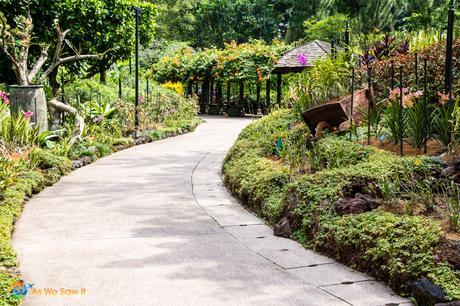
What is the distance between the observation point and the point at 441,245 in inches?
177

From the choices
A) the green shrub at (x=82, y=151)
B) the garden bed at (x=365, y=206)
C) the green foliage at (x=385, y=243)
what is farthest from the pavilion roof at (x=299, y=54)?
the green foliage at (x=385, y=243)

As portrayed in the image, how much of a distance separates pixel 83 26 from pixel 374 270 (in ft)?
44.0

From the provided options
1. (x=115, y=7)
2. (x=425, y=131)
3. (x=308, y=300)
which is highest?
(x=115, y=7)

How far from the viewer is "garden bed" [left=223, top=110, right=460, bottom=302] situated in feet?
14.9

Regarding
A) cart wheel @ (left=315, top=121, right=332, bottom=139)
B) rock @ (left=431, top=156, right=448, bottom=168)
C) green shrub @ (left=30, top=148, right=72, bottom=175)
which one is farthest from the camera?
green shrub @ (left=30, top=148, right=72, bottom=175)

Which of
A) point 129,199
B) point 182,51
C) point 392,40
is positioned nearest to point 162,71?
point 182,51

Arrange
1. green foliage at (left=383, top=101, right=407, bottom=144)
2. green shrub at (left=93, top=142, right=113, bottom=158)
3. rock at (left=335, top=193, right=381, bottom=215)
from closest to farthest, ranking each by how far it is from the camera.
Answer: rock at (left=335, top=193, right=381, bottom=215) → green foliage at (left=383, top=101, right=407, bottom=144) → green shrub at (left=93, top=142, right=113, bottom=158)

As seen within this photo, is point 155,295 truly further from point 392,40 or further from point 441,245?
point 392,40

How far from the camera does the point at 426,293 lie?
4133 millimetres

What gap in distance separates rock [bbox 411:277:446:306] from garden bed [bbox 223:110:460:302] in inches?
1.3

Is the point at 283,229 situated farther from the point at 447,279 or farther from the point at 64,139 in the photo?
the point at 64,139

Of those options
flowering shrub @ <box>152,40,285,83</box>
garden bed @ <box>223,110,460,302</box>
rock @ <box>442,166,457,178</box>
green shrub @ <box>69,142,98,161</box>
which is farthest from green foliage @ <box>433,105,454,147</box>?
flowering shrub @ <box>152,40,285,83</box>

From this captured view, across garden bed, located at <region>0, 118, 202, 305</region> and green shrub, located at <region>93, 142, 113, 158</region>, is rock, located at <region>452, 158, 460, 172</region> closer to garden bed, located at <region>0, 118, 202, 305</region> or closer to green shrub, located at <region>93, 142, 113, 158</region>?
garden bed, located at <region>0, 118, 202, 305</region>

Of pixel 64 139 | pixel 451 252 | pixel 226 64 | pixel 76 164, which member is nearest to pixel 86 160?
pixel 76 164
